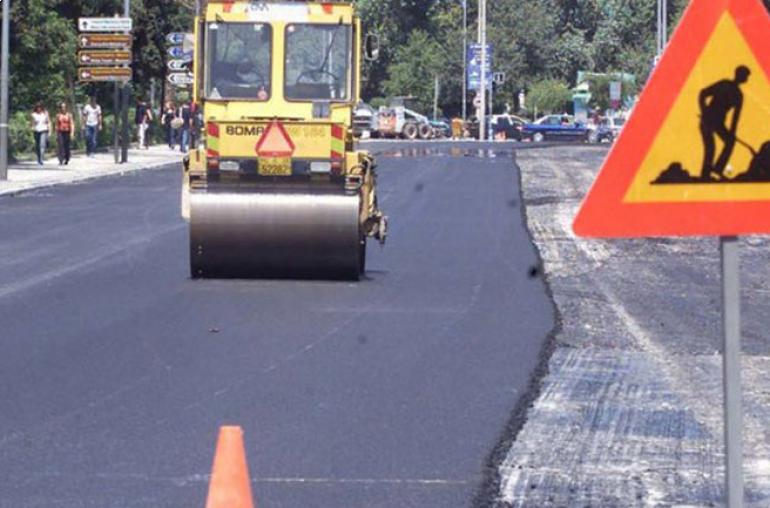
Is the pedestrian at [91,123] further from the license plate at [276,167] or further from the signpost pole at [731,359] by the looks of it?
the signpost pole at [731,359]

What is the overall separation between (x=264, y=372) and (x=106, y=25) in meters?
38.2

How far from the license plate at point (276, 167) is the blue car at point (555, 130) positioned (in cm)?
7000

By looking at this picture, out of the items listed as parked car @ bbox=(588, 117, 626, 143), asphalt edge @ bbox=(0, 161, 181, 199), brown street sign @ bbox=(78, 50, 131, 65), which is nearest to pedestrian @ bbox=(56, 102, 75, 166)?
asphalt edge @ bbox=(0, 161, 181, 199)

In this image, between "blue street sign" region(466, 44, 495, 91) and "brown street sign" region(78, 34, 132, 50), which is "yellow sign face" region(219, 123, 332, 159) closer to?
"brown street sign" region(78, 34, 132, 50)

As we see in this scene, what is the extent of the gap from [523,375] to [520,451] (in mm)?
2900

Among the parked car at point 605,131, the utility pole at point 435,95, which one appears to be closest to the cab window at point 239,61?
the parked car at point 605,131

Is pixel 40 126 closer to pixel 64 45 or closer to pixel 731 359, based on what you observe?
pixel 64 45

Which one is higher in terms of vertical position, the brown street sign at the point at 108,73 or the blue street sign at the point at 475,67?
the blue street sign at the point at 475,67

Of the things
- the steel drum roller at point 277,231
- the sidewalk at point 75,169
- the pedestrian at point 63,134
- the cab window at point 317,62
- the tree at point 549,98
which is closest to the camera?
the steel drum roller at point 277,231

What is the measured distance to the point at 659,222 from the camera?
249 inches

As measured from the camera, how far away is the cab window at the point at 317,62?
2088cm

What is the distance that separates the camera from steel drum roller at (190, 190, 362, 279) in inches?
770

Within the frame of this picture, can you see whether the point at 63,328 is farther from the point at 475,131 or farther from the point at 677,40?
the point at 475,131

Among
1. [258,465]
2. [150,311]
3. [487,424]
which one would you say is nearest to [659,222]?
[258,465]
